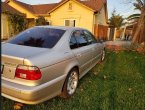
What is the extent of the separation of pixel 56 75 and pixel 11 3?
1072 inches

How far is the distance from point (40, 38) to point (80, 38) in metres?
1.24

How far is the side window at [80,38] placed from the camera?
4.82 metres

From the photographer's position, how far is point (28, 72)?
10.2 ft

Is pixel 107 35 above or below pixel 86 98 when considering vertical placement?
above

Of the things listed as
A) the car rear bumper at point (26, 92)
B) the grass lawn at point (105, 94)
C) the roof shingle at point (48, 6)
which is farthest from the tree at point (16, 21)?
the car rear bumper at point (26, 92)

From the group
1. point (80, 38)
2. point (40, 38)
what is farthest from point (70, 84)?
point (80, 38)

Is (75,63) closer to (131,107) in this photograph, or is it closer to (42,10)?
(131,107)

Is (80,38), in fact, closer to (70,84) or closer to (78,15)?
(70,84)

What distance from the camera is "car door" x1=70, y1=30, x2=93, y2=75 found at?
4493 millimetres

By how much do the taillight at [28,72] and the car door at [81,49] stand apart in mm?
1371

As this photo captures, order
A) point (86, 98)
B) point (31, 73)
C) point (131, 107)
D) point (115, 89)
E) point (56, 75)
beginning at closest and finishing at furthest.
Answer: point (31, 73) < point (56, 75) < point (131, 107) < point (86, 98) < point (115, 89)

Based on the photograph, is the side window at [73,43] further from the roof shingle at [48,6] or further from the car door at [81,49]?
the roof shingle at [48,6]

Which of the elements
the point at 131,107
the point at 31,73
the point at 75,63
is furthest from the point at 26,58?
the point at 131,107

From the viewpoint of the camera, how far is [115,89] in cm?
490
